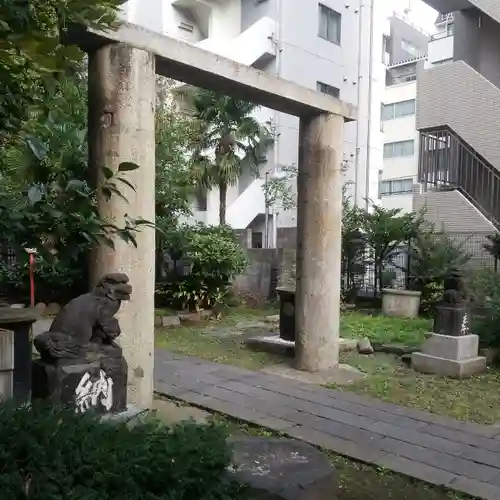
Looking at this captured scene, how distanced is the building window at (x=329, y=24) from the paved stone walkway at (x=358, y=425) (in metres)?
18.2

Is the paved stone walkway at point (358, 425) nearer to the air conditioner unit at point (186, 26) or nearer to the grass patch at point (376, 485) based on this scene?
the grass patch at point (376, 485)

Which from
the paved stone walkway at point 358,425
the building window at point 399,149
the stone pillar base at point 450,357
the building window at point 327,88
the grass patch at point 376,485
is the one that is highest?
the building window at point 327,88

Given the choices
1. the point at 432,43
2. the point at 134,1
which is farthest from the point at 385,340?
the point at 134,1

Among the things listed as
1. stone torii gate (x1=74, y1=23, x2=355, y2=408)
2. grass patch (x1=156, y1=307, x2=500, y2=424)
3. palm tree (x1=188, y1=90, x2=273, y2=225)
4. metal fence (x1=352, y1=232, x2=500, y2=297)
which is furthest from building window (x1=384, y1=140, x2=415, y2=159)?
stone torii gate (x1=74, y1=23, x2=355, y2=408)

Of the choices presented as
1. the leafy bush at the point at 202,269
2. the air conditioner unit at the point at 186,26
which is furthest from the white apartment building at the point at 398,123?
the leafy bush at the point at 202,269

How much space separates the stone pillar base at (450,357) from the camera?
7.78m

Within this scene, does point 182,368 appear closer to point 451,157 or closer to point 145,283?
point 145,283

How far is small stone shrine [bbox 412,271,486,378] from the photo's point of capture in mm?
7824

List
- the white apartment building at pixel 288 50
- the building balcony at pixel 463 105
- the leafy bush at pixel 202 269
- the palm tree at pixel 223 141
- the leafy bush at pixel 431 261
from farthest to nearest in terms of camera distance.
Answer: the white apartment building at pixel 288 50, the palm tree at pixel 223 141, the building balcony at pixel 463 105, the leafy bush at pixel 431 261, the leafy bush at pixel 202 269

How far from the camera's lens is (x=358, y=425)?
5.64 m

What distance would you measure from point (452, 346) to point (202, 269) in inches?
246

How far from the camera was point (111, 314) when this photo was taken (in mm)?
4250

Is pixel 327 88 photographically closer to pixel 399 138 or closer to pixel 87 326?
pixel 399 138

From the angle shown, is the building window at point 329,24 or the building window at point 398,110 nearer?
the building window at point 329,24
